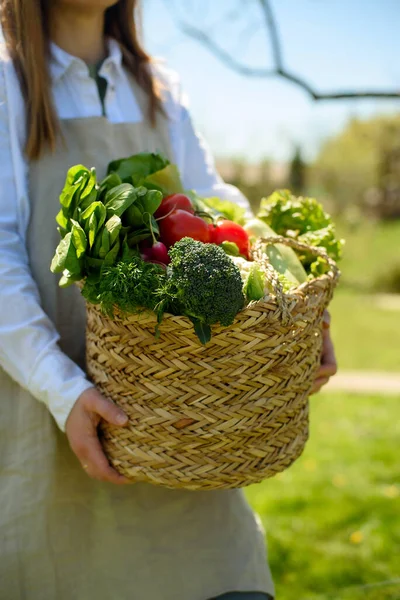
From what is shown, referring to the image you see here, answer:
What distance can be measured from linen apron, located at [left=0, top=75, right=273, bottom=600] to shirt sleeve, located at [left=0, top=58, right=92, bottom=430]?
0.06 m

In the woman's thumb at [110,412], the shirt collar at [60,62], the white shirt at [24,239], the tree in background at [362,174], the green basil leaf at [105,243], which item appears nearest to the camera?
the green basil leaf at [105,243]

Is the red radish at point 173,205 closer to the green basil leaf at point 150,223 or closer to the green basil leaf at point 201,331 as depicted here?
the green basil leaf at point 150,223

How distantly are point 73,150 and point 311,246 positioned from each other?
2.15ft

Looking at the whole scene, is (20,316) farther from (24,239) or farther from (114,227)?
(114,227)

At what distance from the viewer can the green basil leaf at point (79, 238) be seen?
1425 millimetres

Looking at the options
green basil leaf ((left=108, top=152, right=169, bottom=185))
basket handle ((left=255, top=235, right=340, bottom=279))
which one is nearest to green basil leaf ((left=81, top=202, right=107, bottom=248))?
green basil leaf ((left=108, top=152, right=169, bottom=185))

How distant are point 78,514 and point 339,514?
233 centimetres

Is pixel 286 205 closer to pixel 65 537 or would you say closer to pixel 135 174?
pixel 135 174

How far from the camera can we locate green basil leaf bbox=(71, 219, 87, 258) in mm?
1425

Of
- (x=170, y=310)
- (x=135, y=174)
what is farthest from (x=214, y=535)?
(x=135, y=174)

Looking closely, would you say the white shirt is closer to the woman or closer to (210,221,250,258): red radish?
the woman

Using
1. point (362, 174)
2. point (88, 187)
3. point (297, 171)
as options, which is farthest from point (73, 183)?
point (362, 174)

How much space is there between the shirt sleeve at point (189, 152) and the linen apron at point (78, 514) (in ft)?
0.70

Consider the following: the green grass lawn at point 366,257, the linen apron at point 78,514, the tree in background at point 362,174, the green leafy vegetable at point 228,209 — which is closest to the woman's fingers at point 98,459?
the linen apron at point 78,514
